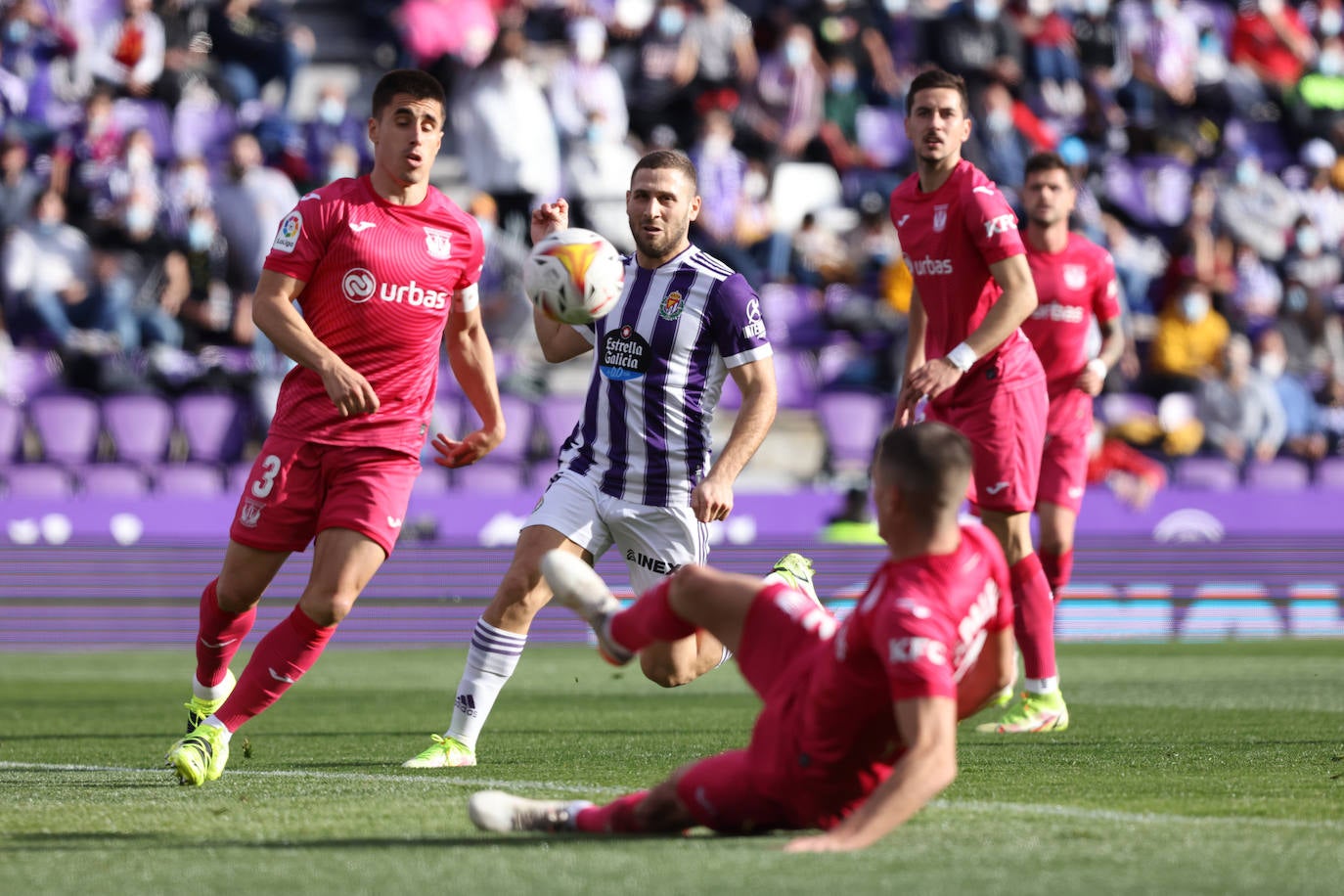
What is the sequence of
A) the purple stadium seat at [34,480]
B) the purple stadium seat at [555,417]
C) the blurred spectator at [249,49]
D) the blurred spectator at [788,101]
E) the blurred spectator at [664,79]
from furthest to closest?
1. the blurred spectator at [788,101]
2. the blurred spectator at [664,79]
3. the blurred spectator at [249,49]
4. the purple stadium seat at [555,417]
5. the purple stadium seat at [34,480]

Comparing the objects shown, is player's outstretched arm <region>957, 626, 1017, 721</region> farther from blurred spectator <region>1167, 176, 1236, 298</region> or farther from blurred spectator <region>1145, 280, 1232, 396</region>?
blurred spectator <region>1167, 176, 1236, 298</region>

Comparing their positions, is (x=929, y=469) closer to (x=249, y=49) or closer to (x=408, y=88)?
(x=408, y=88)

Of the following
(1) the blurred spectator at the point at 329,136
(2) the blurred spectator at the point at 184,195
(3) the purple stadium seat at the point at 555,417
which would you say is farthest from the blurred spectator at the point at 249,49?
(3) the purple stadium seat at the point at 555,417

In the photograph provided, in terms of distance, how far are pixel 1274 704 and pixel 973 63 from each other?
1419cm

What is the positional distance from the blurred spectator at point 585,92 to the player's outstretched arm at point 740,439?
1321cm

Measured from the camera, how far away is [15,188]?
1834 centimetres

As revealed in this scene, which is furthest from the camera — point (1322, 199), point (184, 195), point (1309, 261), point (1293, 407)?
point (1322, 199)

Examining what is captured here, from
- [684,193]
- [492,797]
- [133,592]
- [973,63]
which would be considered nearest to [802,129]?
[973,63]

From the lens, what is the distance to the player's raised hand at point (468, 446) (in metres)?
7.50

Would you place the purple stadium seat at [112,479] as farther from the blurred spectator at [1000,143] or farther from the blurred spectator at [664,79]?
the blurred spectator at [1000,143]

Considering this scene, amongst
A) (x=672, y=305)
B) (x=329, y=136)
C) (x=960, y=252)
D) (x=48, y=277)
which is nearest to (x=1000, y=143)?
(x=329, y=136)

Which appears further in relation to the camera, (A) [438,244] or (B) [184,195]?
(B) [184,195]

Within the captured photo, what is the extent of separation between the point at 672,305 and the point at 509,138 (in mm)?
12447

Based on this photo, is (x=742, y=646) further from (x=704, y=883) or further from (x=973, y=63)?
(x=973, y=63)
